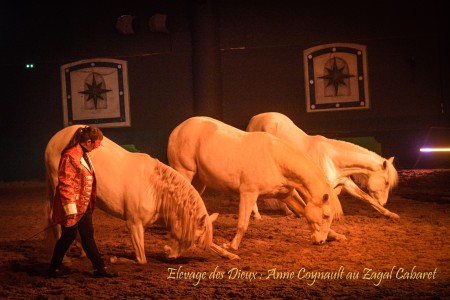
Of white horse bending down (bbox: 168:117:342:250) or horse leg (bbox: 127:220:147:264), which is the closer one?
horse leg (bbox: 127:220:147:264)

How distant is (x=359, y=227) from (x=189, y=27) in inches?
325

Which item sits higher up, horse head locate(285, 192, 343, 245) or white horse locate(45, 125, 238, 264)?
white horse locate(45, 125, 238, 264)

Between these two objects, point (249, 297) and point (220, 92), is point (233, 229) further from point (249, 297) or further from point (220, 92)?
point (220, 92)

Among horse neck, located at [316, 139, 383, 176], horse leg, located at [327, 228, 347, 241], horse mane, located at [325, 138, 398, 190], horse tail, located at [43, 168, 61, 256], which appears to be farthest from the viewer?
horse neck, located at [316, 139, 383, 176]

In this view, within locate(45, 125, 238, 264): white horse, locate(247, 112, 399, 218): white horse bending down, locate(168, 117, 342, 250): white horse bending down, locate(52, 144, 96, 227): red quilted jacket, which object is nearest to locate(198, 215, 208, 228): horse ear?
locate(45, 125, 238, 264): white horse

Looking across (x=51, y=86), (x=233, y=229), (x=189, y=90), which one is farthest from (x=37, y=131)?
(x=233, y=229)

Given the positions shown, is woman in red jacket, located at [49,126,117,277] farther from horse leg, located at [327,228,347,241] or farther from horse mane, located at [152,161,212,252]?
horse leg, located at [327,228,347,241]

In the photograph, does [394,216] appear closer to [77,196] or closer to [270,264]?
[270,264]

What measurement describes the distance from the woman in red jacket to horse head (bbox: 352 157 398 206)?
480cm

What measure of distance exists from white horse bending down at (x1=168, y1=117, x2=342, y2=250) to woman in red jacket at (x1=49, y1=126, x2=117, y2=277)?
1.86 m

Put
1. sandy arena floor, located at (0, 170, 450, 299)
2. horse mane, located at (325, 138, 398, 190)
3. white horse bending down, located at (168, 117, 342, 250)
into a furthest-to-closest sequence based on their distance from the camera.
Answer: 1. horse mane, located at (325, 138, 398, 190)
2. white horse bending down, located at (168, 117, 342, 250)
3. sandy arena floor, located at (0, 170, 450, 299)

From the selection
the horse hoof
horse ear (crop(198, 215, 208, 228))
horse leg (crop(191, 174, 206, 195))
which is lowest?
the horse hoof

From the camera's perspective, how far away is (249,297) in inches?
196

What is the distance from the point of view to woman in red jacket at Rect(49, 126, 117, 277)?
5.53m
